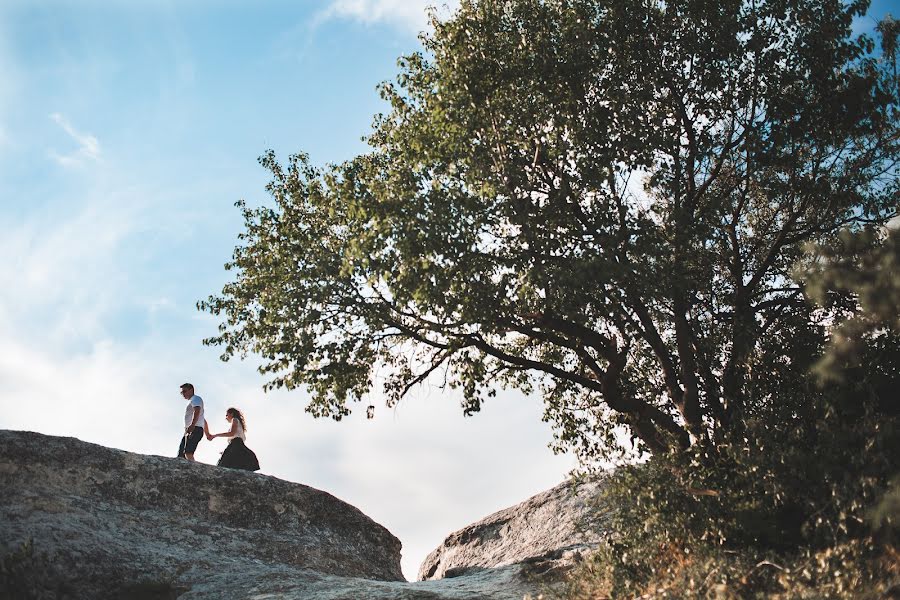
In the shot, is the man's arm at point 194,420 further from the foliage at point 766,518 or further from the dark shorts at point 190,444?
the foliage at point 766,518

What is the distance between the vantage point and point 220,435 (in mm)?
23312

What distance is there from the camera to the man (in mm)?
22812

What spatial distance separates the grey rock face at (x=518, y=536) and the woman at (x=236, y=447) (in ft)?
21.9

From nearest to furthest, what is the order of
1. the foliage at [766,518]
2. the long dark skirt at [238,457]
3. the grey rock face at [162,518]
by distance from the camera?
1. the foliage at [766,518]
2. the grey rock face at [162,518]
3. the long dark skirt at [238,457]

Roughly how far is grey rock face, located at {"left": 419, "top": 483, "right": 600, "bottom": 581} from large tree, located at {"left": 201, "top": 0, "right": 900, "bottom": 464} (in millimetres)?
3892

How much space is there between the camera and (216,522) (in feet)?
63.6

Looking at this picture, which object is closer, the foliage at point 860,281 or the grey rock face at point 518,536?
the foliage at point 860,281

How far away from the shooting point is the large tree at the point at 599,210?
56.2ft

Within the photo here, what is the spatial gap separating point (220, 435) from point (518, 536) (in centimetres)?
958

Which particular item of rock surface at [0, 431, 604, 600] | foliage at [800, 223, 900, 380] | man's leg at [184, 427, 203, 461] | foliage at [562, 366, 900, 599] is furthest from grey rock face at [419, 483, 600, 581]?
foliage at [800, 223, 900, 380]

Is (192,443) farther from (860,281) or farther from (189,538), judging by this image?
(860,281)

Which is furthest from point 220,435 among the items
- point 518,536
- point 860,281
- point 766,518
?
point 860,281

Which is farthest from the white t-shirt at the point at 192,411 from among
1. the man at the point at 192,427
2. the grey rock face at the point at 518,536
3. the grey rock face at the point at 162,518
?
the grey rock face at the point at 518,536

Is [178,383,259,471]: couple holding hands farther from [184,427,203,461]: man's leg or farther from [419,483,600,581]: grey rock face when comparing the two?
[419,483,600,581]: grey rock face
